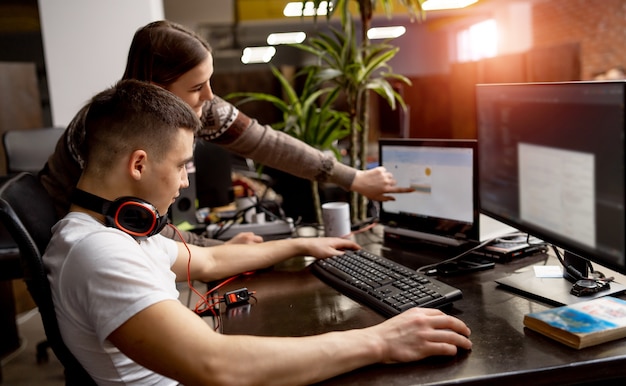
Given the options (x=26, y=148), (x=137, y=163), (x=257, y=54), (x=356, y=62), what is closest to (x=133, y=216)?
(x=137, y=163)

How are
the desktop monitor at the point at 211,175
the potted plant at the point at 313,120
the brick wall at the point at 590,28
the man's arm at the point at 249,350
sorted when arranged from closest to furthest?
the man's arm at the point at 249,350, the potted plant at the point at 313,120, the desktop monitor at the point at 211,175, the brick wall at the point at 590,28

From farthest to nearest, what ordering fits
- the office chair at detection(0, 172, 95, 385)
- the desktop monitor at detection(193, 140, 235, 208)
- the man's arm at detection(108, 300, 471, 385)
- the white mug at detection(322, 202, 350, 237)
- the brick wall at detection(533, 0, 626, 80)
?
1. the brick wall at detection(533, 0, 626, 80)
2. the desktop monitor at detection(193, 140, 235, 208)
3. the white mug at detection(322, 202, 350, 237)
4. the office chair at detection(0, 172, 95, 385)
5. the man's arm at detection(108, 300, 471, 385)

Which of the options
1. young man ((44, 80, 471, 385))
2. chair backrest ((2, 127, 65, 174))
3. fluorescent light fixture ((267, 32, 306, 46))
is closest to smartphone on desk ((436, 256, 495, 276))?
young man ((44, 80, 471, 385))

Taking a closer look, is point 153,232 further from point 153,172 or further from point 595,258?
point 595,258

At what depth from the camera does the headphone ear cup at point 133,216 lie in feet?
3.48

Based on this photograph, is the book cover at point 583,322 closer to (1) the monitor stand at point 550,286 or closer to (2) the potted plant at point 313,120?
(1) the monitor stand at point 550,286

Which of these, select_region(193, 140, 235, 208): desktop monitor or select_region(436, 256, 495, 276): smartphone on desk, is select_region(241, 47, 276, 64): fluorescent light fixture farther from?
select_region(436, 256, 495, 276): smartphone on desk

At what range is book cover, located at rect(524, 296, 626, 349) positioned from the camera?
0.97m

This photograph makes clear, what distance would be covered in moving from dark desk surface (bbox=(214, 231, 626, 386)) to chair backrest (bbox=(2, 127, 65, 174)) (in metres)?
2.32

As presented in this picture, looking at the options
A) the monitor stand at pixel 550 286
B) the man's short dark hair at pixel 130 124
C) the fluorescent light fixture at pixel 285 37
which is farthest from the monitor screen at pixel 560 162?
the fluorescent light fixture at pixel 285 37

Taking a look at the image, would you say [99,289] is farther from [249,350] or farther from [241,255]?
[241,255]

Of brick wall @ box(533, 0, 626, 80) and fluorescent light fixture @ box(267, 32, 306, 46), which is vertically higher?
fluorescent light fixture @ box(267, 32, 306, 46)

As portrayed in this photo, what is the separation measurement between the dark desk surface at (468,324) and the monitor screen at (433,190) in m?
0.14

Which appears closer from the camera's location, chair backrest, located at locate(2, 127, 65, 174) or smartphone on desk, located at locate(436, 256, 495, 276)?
smartphone on desk, located at locate(436, 256, 495, 276)
